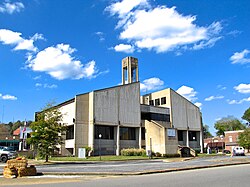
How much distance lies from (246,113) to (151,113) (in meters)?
68.9

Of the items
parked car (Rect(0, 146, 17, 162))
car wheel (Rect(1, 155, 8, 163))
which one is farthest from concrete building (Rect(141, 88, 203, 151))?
car wheel (Rect(1, 155, 8, 163))

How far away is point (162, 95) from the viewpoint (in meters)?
65.6

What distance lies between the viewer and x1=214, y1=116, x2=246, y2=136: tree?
123 m

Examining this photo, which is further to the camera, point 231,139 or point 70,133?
point 231,139

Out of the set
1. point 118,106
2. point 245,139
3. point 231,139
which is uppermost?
point 118,106

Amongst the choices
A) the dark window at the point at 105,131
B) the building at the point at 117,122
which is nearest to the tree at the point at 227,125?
the building at the point at 117,122

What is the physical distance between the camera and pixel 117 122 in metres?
53.5

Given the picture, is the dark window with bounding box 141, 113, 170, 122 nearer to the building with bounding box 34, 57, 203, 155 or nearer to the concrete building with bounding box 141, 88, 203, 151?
the building with bounding box 34, 57, 203, 155

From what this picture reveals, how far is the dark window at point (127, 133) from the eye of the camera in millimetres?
55344

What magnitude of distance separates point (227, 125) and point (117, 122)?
83891 mm

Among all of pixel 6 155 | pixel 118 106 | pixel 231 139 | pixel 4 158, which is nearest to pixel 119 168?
pixel 6 155

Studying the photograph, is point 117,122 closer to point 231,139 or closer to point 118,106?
point 118,106

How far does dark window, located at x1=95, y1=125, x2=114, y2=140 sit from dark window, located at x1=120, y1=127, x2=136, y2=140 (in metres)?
2.18

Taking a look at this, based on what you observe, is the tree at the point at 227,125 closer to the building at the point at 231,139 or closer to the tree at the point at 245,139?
the building at the point at 231,139
